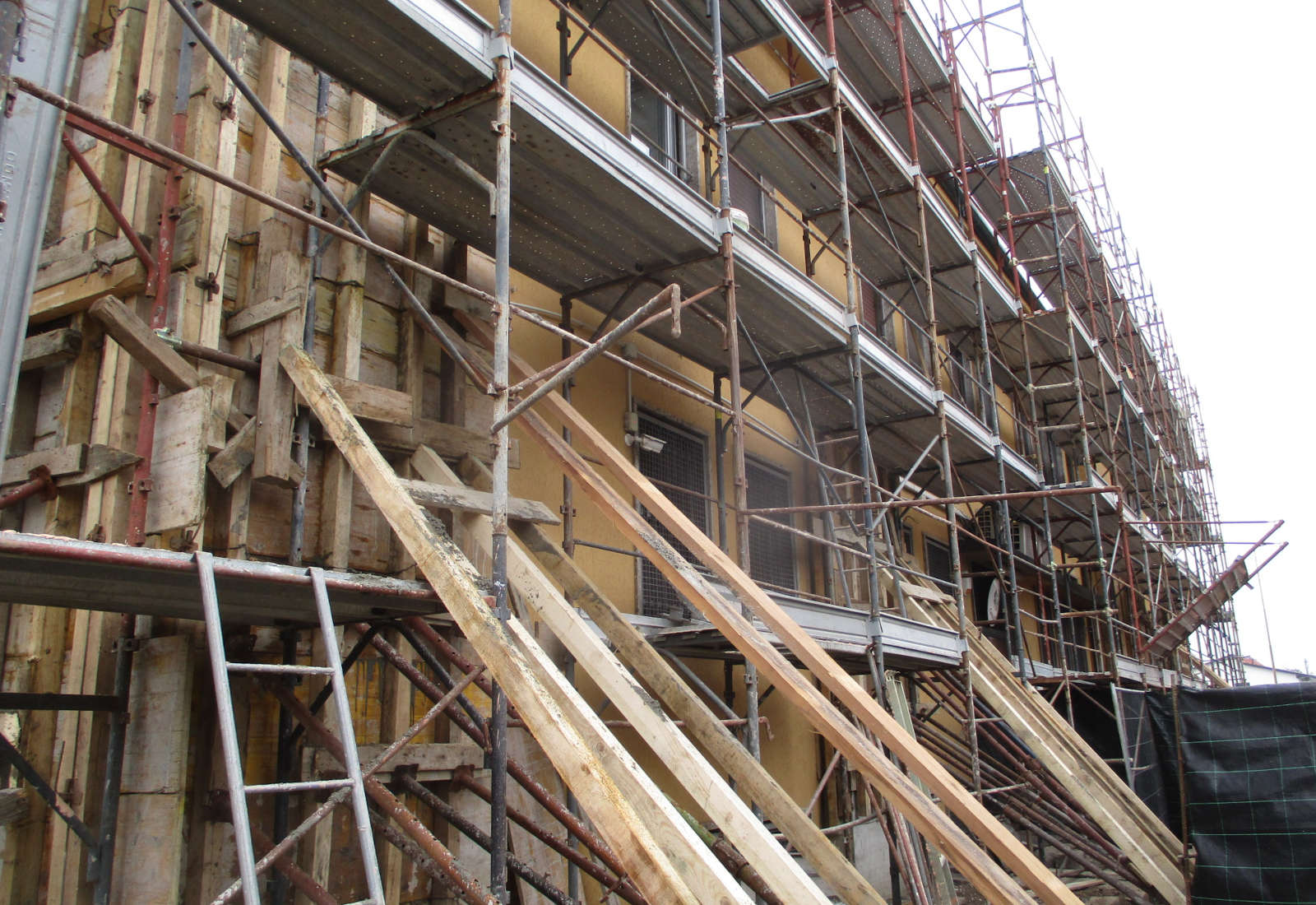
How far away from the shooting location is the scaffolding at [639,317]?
15.7ft

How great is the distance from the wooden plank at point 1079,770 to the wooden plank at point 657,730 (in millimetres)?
5752

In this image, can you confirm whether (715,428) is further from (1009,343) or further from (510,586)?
(1009,343)

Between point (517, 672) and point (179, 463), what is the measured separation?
1975 mm

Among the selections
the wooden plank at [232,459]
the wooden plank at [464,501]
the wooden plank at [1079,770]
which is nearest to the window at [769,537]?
the wooden plank at [1079,770]

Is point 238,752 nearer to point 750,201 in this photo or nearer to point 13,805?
point 13,805

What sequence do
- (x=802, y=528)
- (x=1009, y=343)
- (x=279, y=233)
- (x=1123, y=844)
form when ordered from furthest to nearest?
(x=1009, y=343)
(x=802, y=528)
(x=1123, y=844)
(x=279, y=233)

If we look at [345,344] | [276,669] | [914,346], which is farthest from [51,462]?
[914,346]

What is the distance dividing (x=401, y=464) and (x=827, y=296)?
4615 mm

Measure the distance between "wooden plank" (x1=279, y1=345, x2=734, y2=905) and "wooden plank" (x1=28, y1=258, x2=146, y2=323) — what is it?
1014mm

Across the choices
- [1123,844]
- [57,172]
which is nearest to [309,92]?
[57,172]

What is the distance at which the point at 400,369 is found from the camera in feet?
20.1

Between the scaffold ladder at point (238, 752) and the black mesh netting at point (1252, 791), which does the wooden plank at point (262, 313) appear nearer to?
the scaffold ladder at point (238, 752)

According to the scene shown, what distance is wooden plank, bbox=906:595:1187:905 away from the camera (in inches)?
342

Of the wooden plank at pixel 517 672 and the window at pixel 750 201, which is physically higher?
the window at pixel 750 201
